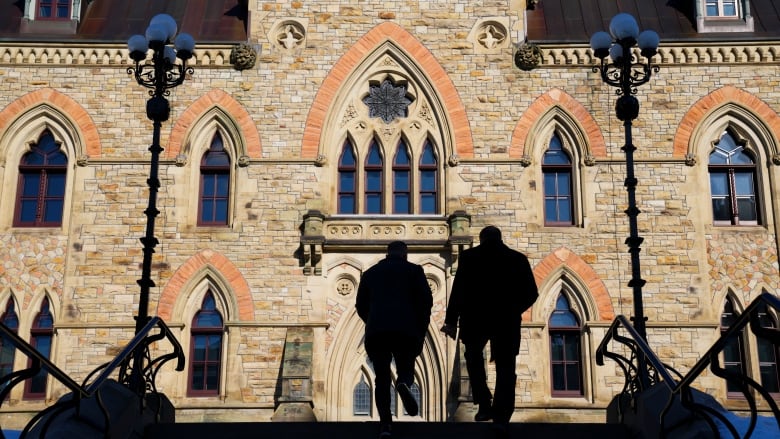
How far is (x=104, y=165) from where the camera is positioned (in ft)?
63.4

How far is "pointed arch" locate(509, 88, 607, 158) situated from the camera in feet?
63.6

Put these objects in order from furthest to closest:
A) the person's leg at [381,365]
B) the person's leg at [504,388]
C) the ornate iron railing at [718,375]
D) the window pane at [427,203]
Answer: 1. the window pane at [427,203]
2. the person's leg at [381,365]
3. the person's leg at [504,388]
4. the ornate iron railing at [718,375]

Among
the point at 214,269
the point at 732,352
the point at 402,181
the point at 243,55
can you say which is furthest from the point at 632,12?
the point at 214,269

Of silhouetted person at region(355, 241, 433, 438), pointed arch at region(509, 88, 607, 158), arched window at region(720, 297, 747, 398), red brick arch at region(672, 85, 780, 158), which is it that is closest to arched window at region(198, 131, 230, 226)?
pointed arch at region(509, 88, 607, 158)

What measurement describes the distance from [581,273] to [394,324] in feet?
32.7

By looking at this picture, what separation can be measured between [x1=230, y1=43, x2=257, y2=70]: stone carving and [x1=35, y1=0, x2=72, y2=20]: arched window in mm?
3933

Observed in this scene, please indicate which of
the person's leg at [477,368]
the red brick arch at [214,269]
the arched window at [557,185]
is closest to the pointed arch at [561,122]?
the arched window at [557,185]

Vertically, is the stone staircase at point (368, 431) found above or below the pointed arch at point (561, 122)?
below

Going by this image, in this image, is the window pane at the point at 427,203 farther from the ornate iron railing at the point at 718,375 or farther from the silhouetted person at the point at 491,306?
the silhouetted person at the point at 491,306

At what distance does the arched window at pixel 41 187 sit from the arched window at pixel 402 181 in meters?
6.21

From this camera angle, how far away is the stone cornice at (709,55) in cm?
1986

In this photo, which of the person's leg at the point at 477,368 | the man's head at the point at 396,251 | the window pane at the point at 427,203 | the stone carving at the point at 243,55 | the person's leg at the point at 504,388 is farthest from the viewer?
the stone carving at the point at 243,55

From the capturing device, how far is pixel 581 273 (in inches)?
734

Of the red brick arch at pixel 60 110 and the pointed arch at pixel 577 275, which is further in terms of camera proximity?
the red brick arch at pixel 60 110
